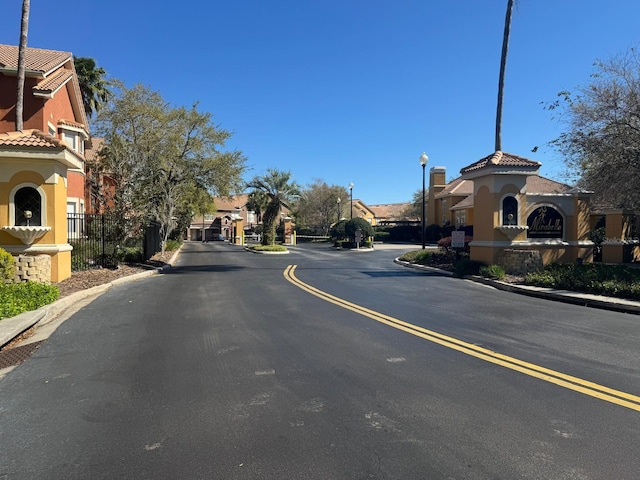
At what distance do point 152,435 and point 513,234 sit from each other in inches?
576

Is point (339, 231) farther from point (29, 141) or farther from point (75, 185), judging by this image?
point (29, 141)

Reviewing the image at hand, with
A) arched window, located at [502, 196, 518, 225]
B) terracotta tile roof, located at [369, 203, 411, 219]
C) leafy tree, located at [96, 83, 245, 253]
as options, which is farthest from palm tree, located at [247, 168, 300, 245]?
terracotta tile roof, located at [369, 203, 411, 219]

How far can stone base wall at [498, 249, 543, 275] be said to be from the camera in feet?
48.8

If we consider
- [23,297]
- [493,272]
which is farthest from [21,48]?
[493,272]

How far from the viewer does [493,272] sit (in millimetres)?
14789

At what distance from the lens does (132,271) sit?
17.8m

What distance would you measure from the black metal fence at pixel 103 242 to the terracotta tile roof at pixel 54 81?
5365mm

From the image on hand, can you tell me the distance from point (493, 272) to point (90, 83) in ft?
98.1

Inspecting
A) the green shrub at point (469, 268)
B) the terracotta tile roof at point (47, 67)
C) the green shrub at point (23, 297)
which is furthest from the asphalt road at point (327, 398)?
the terracotta tile roof at point (47, 67)

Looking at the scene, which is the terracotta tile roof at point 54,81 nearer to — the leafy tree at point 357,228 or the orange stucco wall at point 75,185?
the orange stucco wall at point 75,185

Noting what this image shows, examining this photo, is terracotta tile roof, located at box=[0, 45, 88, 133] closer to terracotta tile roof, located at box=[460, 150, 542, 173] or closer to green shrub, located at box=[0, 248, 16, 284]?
green shrub, located at box=[0, 248, 16, 284]

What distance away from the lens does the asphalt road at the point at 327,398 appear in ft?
11.1

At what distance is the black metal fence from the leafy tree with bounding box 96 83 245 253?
0.48 metres

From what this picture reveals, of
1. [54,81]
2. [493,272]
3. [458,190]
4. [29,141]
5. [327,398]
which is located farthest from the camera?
[458,190]
